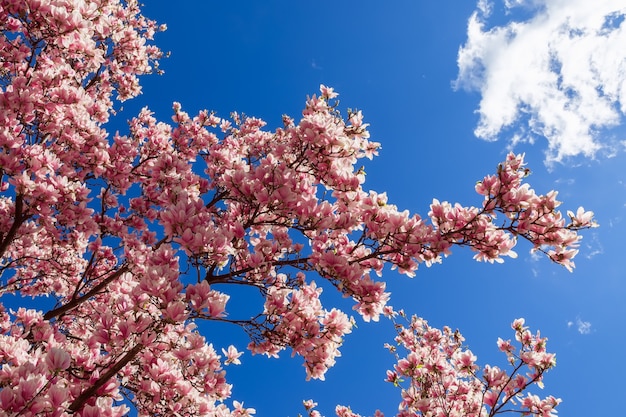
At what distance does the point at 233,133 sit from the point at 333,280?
6.27 metres

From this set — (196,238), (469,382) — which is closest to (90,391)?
(196,238)

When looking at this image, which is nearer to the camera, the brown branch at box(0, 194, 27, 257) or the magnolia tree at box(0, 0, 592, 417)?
the magnolia tree at box(0, 0, 592, 417)

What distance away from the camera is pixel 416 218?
4.45m

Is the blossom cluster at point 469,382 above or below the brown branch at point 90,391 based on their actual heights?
above

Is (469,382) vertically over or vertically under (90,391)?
over

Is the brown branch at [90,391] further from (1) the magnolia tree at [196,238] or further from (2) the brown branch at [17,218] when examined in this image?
(2) the brown branch at [17,218]

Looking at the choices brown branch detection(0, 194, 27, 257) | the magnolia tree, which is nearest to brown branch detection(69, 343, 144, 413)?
the magnolia tree

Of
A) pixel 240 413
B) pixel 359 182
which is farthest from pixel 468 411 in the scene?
pixel 359 182

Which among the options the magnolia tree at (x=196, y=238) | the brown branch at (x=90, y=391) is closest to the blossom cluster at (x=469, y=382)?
the magnolia tree at (x=196, y=238)

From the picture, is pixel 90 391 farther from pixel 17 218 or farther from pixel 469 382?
pixel 469 382

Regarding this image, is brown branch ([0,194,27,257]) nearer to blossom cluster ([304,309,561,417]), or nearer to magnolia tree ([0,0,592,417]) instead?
magnolia tree ([0,0,592,417])

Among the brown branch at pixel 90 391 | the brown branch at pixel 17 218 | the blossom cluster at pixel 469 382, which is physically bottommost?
the brown branch at pixel 90 391

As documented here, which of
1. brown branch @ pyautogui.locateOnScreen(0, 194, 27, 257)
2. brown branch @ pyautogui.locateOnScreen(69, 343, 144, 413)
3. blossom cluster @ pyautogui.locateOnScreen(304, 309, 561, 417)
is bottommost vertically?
brown branch @ pyautogui.locateOnScreen(69, 343, 144, 413)

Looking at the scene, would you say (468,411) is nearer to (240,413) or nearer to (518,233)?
(240,413)
